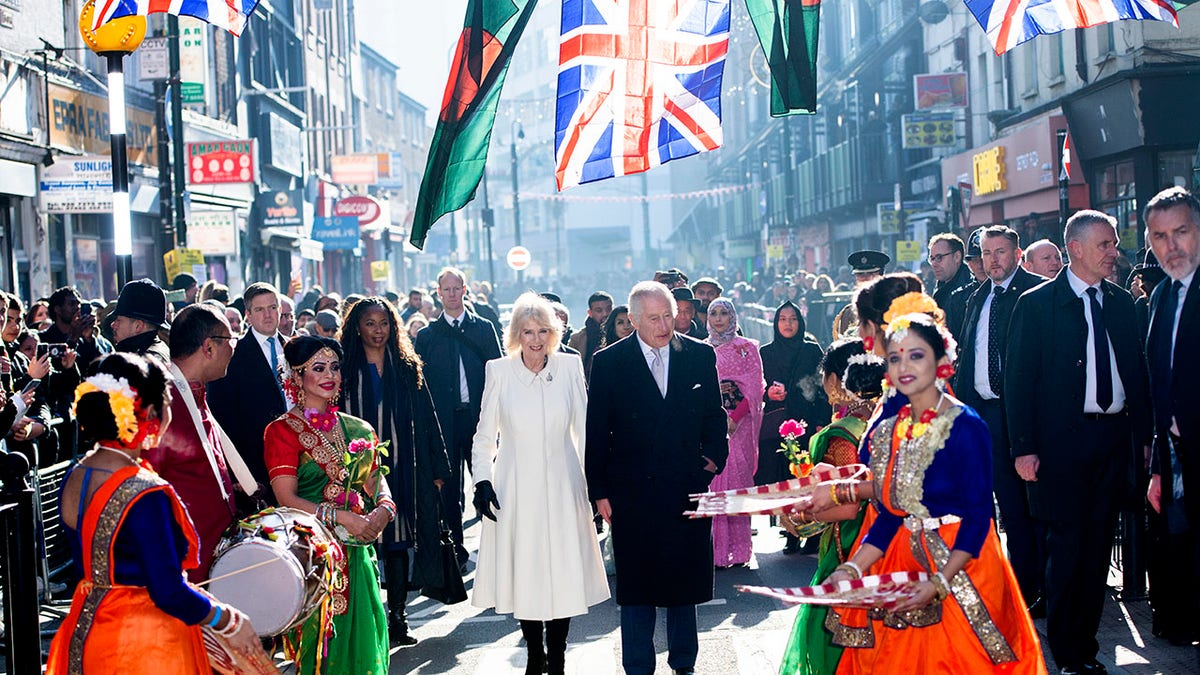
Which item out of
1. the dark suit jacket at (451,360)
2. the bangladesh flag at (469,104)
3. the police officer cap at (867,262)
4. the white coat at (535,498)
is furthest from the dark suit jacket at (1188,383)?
the dark suit jacket at (451,360)

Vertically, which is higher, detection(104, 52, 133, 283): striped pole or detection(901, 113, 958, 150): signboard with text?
detection(901, 113, 958, 150): signboard with text

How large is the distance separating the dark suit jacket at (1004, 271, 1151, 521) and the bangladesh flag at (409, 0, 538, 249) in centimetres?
280

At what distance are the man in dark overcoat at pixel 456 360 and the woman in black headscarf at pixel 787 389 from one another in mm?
2317

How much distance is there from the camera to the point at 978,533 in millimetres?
4945

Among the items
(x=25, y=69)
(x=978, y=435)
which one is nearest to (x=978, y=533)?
(x=978, y=435)

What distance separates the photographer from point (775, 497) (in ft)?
18.5

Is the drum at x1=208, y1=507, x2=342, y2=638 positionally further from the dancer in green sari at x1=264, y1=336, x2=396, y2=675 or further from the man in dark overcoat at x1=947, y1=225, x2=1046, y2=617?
the man in dark overcoat at x1=947, y1=225, x2=1046, y2=617

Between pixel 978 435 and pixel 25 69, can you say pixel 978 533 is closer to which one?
pixel 978 435

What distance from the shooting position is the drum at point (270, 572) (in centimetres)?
522

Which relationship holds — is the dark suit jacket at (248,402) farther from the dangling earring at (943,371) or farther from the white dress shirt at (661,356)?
the dangling earring at (943,371)

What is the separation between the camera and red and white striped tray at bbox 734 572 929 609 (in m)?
4.76

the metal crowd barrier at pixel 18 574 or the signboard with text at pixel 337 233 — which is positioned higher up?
the signboard with text at pixel 337 233

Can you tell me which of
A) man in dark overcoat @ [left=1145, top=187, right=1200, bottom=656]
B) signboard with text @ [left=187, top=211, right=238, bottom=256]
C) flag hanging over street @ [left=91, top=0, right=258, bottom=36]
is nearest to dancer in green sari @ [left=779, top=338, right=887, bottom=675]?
man in dark overcoat @ [left=1145, top=187, right=1200, bottom=656]

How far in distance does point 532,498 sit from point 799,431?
4.41ft
